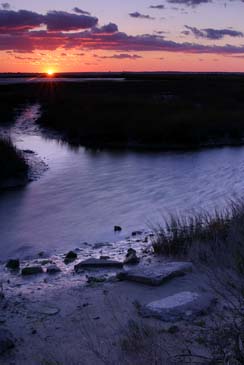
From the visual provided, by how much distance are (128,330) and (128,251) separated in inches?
164

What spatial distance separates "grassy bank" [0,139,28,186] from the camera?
1728 centimetres

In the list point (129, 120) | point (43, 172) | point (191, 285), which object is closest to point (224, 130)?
point (129, 120)

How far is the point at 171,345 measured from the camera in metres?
5.04

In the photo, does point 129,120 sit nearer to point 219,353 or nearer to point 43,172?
point 43,172

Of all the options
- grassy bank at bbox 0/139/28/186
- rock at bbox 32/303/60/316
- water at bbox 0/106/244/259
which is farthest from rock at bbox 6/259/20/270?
grassy bank at bbox 0/139/28/186

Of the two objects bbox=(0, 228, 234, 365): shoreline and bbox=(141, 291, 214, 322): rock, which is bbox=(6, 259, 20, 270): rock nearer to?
bbox=(0, 228, 234, 365): shoreline

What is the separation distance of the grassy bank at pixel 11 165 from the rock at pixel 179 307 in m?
11.7

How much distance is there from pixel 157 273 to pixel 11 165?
11.2m

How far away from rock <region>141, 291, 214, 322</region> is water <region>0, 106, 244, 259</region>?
180 inches

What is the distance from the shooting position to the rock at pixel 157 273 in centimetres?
718

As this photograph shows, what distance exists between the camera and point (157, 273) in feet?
24.0

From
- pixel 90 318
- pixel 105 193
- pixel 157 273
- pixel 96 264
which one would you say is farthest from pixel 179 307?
pixel 105 193

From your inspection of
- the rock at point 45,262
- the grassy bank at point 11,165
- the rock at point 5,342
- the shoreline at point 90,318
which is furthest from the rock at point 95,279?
the grassy bank at point 11,165

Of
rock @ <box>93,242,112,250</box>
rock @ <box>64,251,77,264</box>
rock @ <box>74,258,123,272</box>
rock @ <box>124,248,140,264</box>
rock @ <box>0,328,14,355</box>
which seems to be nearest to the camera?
rock @ <box>0,328,14,355</box>
